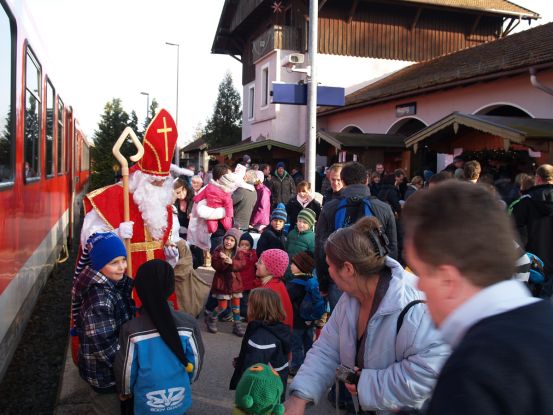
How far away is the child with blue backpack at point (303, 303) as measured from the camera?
477 centimetres

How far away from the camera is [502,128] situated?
9680 mm

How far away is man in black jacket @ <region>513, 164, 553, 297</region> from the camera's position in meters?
5.88

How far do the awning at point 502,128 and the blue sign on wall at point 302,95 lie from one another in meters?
2.74

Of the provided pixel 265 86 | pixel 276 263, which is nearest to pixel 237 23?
pixel 265 86

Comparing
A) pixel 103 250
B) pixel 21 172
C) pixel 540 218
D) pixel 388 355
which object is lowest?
pixel 388 355

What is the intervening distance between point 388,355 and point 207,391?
2.61 meters

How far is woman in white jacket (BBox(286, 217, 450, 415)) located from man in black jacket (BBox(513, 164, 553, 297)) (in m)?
3.89

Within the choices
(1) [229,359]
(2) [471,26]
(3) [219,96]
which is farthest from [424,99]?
(3) [219,96]

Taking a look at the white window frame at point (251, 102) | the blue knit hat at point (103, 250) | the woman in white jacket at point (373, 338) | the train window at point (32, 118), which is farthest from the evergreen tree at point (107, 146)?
the woman in white jacket at point (373, 338)

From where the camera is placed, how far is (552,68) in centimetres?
1220

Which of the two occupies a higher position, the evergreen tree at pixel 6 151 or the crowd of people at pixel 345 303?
the evergreen tree at pixel 6 151

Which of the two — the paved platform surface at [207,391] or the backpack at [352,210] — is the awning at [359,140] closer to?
the paved platform surface at [207,391]

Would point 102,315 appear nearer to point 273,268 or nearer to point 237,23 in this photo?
point 273,268

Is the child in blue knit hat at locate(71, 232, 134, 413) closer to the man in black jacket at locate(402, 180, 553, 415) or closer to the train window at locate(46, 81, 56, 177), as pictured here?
the man in black jacket at locate(402, 180, 553, 415)
